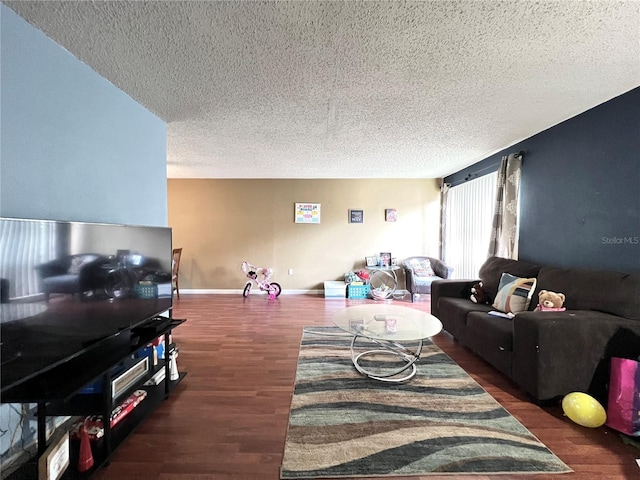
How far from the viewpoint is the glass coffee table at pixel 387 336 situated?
227 centimetres

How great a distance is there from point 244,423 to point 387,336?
125cm

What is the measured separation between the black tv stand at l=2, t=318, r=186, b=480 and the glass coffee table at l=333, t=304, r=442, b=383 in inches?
62.9

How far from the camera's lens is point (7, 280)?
1.12 metres

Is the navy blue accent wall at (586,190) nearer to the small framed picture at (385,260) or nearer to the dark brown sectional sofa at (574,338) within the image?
the dark brown sectional sofa at (574,338)

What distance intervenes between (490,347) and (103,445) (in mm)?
2912

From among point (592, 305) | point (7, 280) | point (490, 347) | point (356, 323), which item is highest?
point (7, 280)

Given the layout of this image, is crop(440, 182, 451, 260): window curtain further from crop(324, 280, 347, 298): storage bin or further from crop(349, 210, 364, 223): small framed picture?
crop(324, 280, 347, 298): storage bin

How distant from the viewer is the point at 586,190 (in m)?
2.54

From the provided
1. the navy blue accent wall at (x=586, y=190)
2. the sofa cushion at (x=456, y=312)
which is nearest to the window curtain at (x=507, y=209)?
the navy blue accent wall at (x=586, y=190)

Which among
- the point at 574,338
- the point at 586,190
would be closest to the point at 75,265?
the point at 574,338

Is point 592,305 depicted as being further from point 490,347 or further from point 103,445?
point 103,445

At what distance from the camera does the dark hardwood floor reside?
1.44 metres

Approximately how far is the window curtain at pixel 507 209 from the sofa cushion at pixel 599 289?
97 centimetres

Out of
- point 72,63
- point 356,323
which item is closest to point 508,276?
point 356,323
